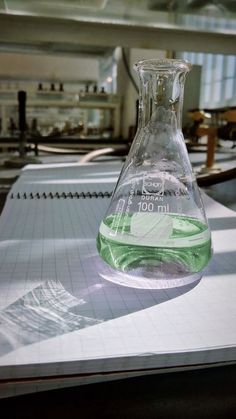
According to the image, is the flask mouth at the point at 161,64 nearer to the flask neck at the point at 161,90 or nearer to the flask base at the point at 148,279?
the flask neck at the point at 161,90

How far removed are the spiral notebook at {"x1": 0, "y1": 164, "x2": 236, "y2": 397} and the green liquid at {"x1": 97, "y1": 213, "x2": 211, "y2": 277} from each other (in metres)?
0.02

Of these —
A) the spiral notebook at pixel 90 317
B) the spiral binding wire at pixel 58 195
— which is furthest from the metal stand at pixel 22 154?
the spiral notebook at pixel 90 317

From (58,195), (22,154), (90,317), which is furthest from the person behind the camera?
(22,154)

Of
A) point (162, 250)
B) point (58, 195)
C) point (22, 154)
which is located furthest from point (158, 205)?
point (22, 154)

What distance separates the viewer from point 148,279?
0.33m

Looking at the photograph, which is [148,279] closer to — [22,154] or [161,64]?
[161,64]

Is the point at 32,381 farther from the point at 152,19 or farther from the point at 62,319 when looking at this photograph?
the point at 152,19

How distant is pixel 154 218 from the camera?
368 mm

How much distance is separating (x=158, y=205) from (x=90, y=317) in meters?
0.14

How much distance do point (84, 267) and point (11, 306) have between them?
3.8 inches

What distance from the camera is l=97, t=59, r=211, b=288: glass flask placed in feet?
1.11

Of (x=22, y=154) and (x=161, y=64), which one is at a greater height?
(x=161, y=64)

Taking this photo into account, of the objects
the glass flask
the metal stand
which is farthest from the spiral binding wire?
the metal stand

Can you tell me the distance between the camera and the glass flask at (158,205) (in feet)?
1.11
